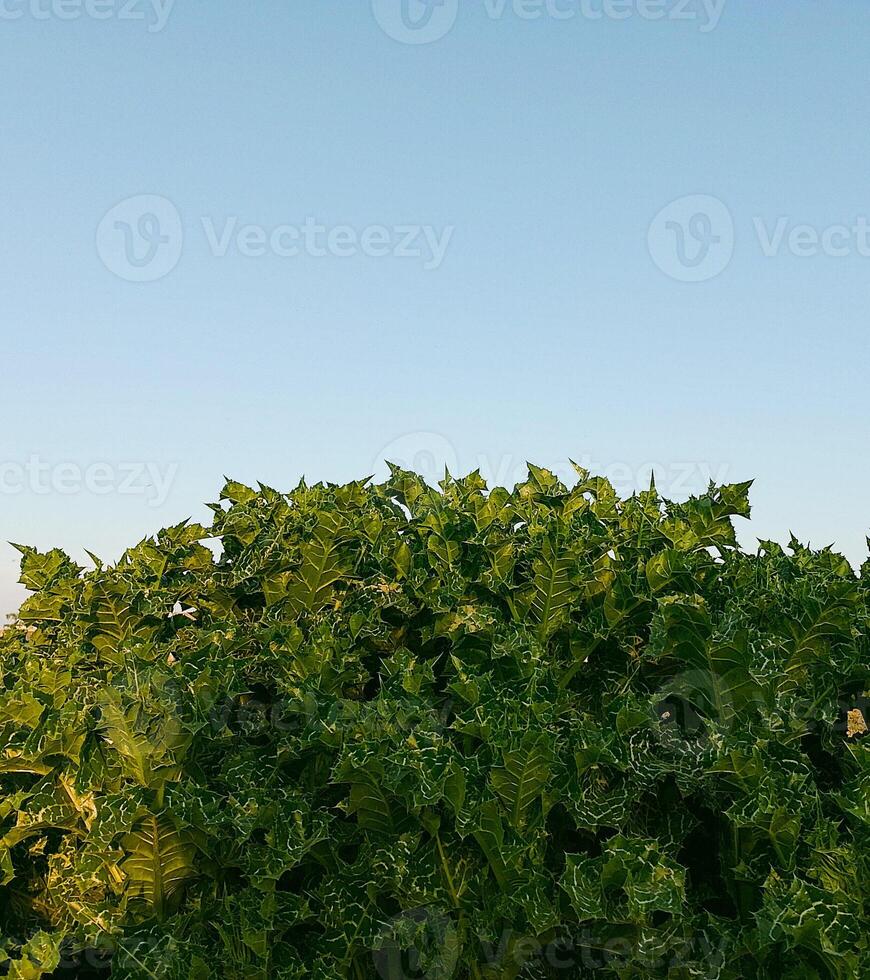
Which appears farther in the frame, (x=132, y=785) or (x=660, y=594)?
(x=660, y=594)

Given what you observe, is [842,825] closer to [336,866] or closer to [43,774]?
[336,866]

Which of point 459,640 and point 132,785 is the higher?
point 459,640

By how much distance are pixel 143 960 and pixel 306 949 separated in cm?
73

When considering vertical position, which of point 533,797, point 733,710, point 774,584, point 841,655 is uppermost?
point 774,584

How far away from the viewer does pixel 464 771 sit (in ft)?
13.9

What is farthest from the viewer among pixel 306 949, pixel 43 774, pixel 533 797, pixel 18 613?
pixel 18 613

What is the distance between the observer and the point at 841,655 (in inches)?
189

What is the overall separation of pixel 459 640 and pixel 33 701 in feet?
7.05

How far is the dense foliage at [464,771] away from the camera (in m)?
4.23

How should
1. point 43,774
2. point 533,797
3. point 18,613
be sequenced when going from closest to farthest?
1. point 533,797
2. point 43,774
3. point 18,613

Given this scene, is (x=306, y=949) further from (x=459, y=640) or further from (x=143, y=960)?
(x=459, y=640)

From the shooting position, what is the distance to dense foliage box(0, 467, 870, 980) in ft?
13.9

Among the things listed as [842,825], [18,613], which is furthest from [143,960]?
[842,825]

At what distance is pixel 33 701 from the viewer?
4.98m
